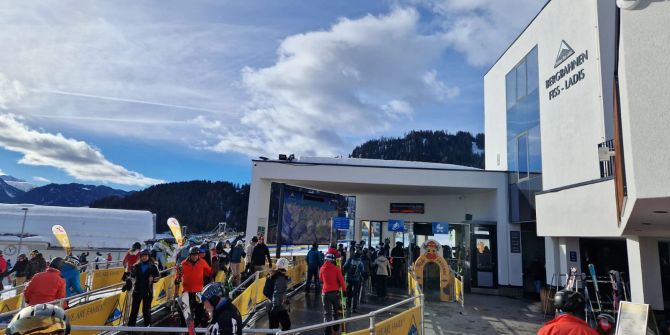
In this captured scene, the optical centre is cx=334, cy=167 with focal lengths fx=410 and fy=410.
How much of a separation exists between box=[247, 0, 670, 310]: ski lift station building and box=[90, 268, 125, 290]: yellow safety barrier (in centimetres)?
506

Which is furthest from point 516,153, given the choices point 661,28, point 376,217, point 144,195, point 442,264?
point 144,195

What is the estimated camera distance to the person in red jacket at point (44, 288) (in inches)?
273

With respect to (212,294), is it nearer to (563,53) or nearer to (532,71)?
(563,53)

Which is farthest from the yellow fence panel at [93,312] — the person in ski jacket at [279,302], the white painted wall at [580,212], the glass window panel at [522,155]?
the glass window panel at [522,155]

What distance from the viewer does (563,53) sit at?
1396cm

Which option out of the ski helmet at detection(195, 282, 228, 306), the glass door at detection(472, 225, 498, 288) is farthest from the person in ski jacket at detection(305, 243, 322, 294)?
the ski helmet at detection(195, 282, 228, 306)

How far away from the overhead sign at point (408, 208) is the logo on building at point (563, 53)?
441 inches

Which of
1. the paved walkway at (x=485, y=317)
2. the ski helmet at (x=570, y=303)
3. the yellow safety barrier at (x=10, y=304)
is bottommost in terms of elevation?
the paved walkway at (x=485, y=317)

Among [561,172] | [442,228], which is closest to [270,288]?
[561,172]

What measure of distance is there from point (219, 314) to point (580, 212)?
34.4 feet

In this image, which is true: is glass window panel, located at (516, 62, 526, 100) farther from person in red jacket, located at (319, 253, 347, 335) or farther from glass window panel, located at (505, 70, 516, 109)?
person in red jacket, located at (319, 253, 347, 335)

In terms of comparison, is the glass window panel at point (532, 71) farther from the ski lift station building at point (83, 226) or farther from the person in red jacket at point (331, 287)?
the ski lift station building at point (83, 226)

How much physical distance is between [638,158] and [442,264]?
34.9 ft

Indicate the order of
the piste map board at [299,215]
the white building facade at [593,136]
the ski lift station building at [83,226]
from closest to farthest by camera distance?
the white building facade at [593,136] → the piste map board at [299,215] → the ski lift station building at [83,226]
